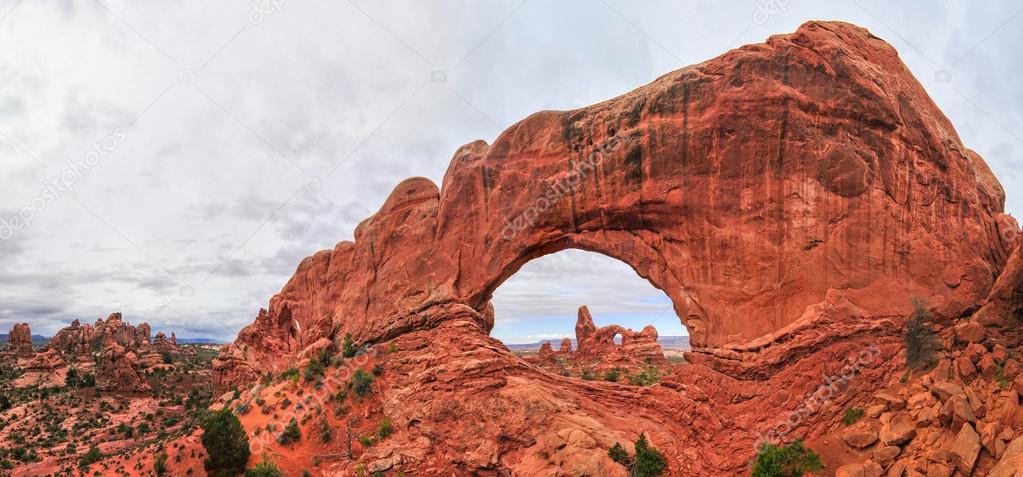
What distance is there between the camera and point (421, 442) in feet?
71.6

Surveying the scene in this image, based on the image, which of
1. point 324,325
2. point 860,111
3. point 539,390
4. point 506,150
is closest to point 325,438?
point 324,325

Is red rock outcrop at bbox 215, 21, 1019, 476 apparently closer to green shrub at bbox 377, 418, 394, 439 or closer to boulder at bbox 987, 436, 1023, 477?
green shrub at bbox 377, 418, 394, 439

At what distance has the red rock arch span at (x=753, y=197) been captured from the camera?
774 inches

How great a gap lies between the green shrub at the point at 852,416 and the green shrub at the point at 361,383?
797 inches

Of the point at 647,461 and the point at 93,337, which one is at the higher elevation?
the point at 93,337

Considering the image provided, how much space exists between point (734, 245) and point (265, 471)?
22.6 m

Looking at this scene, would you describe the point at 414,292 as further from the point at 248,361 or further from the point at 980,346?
the point at 248,361

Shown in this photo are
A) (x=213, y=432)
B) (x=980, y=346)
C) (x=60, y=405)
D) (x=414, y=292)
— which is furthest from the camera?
(x=60, y=405)

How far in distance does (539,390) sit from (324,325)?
14.6m

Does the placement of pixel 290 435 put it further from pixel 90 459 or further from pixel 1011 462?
pixel 1011 462

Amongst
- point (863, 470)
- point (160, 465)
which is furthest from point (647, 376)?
point (160, 465)

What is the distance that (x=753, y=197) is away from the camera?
21078 mm

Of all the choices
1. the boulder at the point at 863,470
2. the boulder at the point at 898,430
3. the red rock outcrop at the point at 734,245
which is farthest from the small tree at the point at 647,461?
the boulder at the point at 898,430

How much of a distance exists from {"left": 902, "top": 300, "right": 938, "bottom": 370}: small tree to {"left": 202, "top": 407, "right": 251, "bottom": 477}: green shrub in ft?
92.9
